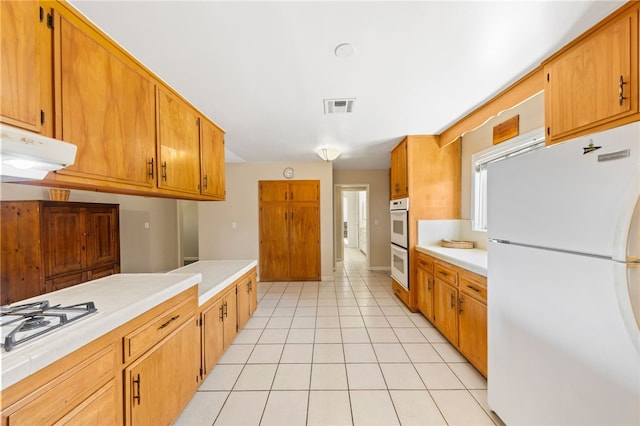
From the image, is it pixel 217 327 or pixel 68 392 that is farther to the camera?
pixel 217 327

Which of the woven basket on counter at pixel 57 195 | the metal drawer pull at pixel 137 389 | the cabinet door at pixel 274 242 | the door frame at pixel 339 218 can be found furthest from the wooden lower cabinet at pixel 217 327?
the door frame at pixel 339 218

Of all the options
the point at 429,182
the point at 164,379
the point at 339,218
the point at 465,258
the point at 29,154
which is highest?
the point at 429,182

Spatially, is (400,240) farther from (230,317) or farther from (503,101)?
(230,317)

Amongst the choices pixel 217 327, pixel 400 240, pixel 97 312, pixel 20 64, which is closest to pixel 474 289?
pixel 400 240

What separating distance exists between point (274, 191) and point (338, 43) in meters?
3.79

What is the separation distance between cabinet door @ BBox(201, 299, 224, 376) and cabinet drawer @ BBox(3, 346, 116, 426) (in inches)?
35.1

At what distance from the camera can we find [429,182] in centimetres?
331

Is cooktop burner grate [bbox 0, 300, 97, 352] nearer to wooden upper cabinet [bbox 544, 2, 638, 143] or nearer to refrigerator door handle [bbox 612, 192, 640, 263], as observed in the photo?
refrigerator door handle [bbox 612, 192, 640, 263]

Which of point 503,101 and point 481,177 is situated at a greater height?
point 503,101

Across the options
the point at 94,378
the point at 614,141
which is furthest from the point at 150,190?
the point at 614,141

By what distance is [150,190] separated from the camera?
5.88 ft

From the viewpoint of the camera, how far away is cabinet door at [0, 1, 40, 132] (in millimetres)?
962

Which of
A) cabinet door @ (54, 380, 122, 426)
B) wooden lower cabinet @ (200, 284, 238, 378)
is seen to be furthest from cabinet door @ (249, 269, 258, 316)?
cabinet door @ (54, 380, 122, 426)

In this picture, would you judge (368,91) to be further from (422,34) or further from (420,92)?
(422,34)
